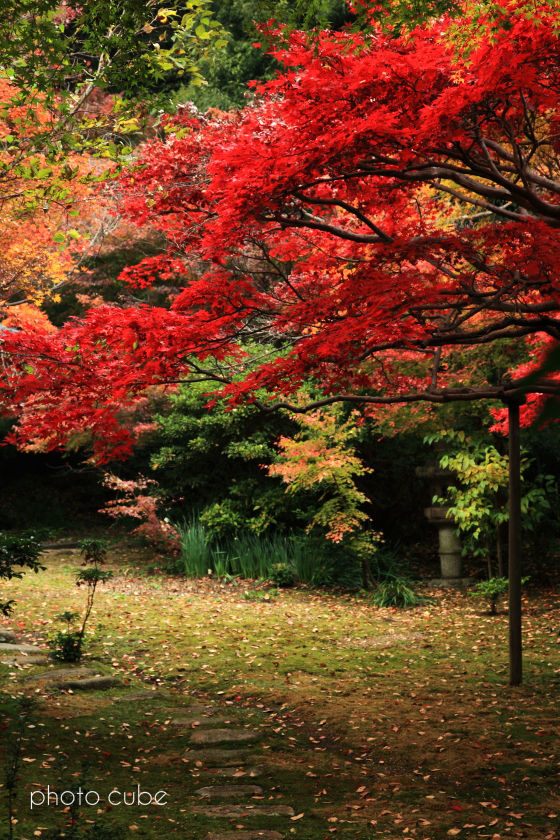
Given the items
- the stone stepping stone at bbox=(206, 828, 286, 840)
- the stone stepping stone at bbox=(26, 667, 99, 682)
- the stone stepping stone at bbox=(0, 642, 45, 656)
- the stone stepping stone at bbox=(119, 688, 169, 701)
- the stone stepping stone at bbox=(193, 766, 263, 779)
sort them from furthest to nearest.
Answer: the stone stepping stone at bbox=(0, 642, 45, 656) → the stone stepping stone at bbox=(26, 667, 99, 682) → the stone stepping stone at bbox=(119, 688, 169, 701) → the stone stepping stone at bbox=(193, 766, 263, 779) → the stone stepping stone at bbox=(206, 828, 286, 840)

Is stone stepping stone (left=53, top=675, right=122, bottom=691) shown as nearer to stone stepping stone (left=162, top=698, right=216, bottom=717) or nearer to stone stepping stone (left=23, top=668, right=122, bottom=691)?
stone stepping stone (left=23, top=668, right=122, bottom=691)

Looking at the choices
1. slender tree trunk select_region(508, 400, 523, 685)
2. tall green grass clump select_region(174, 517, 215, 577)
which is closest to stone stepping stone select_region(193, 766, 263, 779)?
slender tree trunk select_region(508, 400, 523, 685)

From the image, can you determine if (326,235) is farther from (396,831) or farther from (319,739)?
(396,831)

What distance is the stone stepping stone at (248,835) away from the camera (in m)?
3.04

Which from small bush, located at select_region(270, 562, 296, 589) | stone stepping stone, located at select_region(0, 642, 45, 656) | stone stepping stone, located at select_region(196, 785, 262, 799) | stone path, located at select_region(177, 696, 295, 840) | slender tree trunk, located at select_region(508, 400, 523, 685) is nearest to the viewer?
stone path, located at select_region(177, 696, 295, 840)

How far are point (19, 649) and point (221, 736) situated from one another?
7.64 ft

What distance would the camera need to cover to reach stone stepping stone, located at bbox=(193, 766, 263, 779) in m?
3.80

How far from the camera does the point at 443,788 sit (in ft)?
12.3

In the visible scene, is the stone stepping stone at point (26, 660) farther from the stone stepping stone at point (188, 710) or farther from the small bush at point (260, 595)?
the small bush at point (260, 595)

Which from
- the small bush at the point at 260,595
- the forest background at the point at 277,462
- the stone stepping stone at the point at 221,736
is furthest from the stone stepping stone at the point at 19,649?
the small bush at the point at 260,595

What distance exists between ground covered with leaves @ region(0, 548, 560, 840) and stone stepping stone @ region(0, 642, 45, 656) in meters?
0.37

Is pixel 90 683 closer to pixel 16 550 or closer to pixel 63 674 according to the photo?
pixel 63 674

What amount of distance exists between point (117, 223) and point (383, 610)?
796 centimetres

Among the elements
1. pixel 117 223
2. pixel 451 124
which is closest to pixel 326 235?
pixel 451 124
